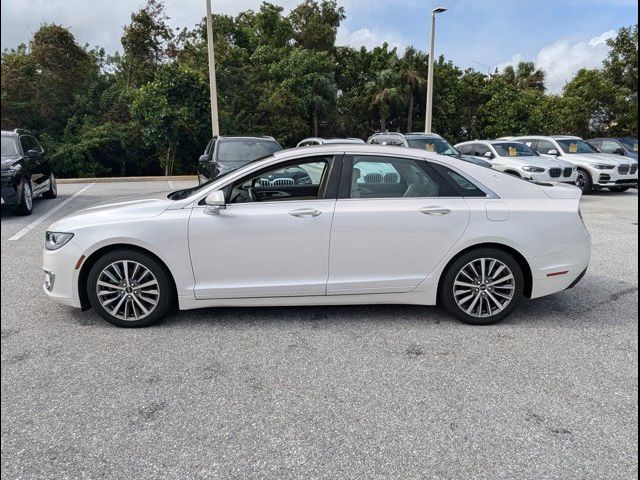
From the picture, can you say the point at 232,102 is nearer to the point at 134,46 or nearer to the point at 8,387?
the point at 134,46

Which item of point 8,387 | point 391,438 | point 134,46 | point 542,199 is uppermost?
point 134,46

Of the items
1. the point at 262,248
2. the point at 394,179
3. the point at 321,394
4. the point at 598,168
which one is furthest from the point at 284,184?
the point at 598,168

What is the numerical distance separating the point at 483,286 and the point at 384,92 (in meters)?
26.2

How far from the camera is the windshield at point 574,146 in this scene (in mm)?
14852

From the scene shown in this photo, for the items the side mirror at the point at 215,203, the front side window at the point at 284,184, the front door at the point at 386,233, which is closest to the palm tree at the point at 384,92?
the front side window at the point at 284,184

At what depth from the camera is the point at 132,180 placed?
18156 mm

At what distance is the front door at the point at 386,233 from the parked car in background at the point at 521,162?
8367mm

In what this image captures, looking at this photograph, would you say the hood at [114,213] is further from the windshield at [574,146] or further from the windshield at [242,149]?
the windshield at [574,146]

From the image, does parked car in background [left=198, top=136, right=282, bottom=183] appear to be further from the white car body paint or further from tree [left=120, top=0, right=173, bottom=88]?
tree [left=120, top=0, right=173, bottom=88]

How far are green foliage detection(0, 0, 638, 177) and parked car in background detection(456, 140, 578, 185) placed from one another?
8.71ft

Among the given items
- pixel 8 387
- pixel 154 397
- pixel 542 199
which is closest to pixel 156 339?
pixel 154 397

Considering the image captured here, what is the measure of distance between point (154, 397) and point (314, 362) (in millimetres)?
1060

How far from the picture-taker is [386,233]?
3.89 m

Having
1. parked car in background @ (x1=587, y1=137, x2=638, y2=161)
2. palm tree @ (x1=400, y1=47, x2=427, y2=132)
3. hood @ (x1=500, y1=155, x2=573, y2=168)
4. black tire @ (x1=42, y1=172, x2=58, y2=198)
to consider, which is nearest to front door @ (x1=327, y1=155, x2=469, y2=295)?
hood @ (x1=500, y1=155, x2=573, y2=168)
